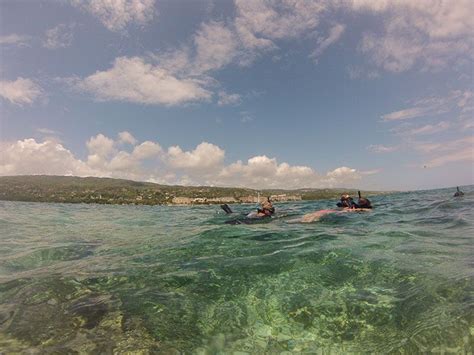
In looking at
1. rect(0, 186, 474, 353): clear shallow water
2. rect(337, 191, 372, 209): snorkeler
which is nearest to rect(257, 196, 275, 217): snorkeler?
rect(337, 191, 372, 209): snorkeler

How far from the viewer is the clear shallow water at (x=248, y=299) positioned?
19.4 ft

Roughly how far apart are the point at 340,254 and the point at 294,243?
2818 mm

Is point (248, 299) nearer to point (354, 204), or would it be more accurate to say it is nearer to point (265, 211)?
point (265, 211)

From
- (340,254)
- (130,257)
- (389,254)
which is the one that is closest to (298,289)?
(340,254)

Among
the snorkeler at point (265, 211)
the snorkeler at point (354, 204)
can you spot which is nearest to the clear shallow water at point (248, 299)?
the snorkeler at point (265, 211)

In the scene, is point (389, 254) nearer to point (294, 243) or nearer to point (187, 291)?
point (294, 243)

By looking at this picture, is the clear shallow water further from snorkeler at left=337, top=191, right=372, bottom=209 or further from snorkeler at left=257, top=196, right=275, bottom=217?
snorkeler at left=337, top=191, right=372, bottom=209

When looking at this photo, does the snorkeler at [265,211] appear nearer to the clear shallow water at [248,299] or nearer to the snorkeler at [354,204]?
the snorkeler at [354,204]

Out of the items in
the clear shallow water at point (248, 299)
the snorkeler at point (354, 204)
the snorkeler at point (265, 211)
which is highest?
the snorkeler at point (354, 204)

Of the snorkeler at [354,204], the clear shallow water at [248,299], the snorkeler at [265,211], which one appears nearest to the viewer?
the clear shallow water at [248,299]

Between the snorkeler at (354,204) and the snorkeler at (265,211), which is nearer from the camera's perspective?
the snorkeler at (265,211)

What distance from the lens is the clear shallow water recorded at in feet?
19.4

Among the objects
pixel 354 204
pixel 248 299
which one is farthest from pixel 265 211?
pixel 248 299

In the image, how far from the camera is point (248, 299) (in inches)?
310
